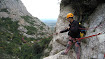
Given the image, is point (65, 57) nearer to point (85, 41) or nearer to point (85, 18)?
point (85, 41)

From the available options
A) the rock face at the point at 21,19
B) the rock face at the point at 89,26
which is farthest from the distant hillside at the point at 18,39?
the rock face at the point at 89,26

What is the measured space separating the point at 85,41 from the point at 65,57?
Answer: 4.45 feet

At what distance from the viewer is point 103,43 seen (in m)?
3.00

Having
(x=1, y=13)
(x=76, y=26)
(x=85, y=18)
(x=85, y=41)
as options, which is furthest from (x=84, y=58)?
(x=1, y=13)

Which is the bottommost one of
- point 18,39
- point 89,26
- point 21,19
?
point 18,39

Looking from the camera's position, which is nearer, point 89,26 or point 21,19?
point 89,26

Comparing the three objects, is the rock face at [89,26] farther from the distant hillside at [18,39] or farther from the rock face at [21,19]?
the rock face at [21,19]

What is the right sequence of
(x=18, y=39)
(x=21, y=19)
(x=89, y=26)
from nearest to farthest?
(x=89, y=26) → (x=18, y=39) → (x=21, y=19)

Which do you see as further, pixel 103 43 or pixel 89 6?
pixel 89 6

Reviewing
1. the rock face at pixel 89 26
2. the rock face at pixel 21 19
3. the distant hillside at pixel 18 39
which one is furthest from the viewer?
the rock face at pixel 21 19

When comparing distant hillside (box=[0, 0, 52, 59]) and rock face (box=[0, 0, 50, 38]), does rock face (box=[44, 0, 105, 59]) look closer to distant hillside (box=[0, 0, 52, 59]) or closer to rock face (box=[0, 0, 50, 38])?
distant hillside (box=[0, 0, 52, 59])

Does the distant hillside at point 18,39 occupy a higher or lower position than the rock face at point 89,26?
lower

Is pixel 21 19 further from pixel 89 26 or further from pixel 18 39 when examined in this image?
pixel 89 26

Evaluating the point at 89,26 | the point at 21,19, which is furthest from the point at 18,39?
the point at 89,26
